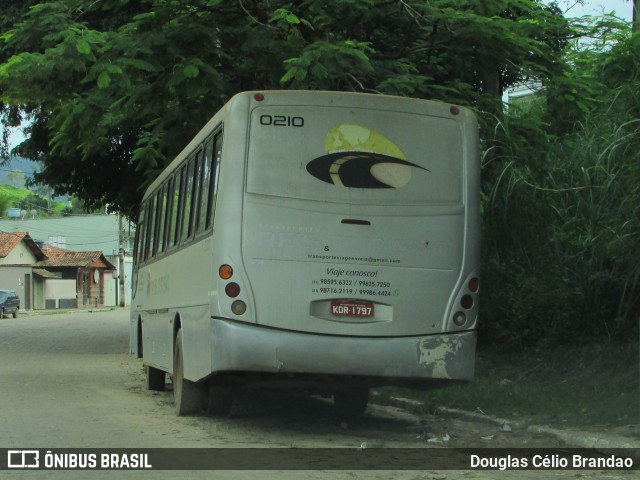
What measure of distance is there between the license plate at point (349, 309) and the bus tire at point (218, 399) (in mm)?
2026

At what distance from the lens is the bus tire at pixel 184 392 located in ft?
35.2

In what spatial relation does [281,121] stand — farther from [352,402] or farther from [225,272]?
[352,402]

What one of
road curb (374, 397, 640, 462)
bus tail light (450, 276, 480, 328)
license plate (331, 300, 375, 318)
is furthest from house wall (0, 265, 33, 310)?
bus tail light (450, 276, 480, 328)

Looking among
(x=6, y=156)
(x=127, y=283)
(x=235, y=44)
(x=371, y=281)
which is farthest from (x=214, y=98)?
(x=127, y=283)

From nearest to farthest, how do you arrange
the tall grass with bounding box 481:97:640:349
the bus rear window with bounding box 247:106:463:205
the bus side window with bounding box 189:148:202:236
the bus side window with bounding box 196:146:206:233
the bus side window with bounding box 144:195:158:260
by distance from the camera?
the bus rear window with bounding box 247:106:463:205 < the bus side window with bounding box 196:146:206:233 < the bus side window with bounding box 189:148:202:236 < the tall grass with bounding box 481:97:640:349 < the bus side window with bounding box 144:195:158:260

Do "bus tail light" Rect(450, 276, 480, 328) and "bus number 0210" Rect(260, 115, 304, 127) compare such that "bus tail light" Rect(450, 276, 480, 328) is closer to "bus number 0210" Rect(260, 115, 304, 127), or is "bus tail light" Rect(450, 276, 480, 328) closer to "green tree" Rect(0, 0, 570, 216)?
"bus number 0210" Rect(260, 115, 304, 127)

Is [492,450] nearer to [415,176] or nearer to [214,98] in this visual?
[415,176]

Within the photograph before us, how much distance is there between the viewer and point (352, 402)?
1118cm

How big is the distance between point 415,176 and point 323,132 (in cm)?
99

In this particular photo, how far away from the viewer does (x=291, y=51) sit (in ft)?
42.6

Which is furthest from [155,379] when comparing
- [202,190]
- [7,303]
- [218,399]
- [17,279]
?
[17,279]

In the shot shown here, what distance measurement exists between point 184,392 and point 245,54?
200 inches

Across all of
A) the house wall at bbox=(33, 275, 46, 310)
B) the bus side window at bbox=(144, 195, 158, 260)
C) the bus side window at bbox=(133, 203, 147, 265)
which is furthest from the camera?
the house wall at bbox=(33, 275, 46, 310)

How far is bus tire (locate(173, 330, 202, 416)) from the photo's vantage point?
10742mm
